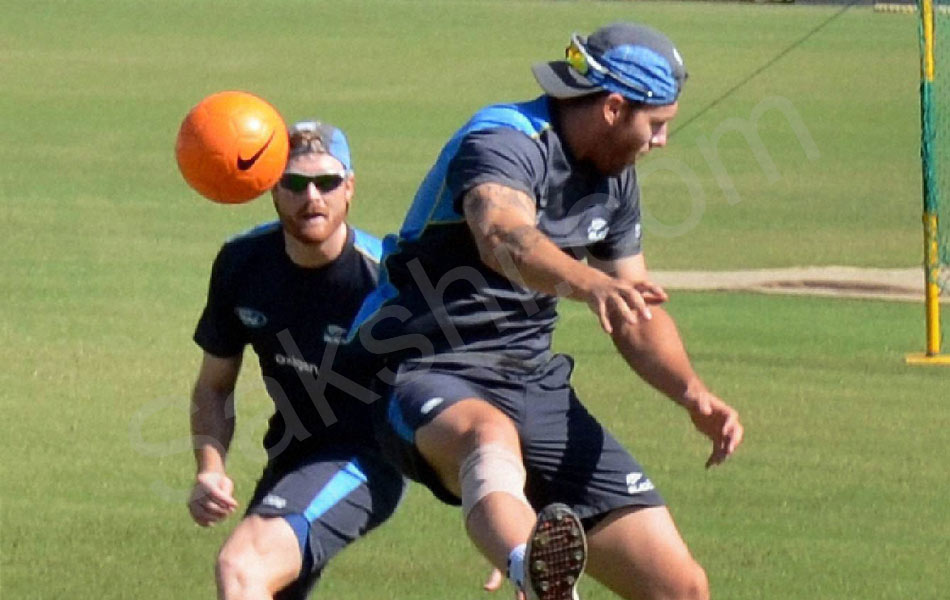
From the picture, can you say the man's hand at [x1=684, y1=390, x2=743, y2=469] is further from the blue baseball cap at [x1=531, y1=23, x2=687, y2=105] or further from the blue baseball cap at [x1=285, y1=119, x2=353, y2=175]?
the blue baseball cap at [x1=285, y1=119, x2=353, y2=175]

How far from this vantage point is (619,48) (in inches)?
263

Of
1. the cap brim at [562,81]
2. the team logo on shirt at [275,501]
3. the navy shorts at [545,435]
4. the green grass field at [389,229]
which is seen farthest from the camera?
the green grass field at [389,229]

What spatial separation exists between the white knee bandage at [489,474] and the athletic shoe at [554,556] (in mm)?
272

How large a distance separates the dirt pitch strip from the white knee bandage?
1154cm

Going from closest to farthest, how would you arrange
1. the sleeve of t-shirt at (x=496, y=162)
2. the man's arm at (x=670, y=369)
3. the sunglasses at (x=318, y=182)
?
the sleeve of t-shirt at (x=496, y=162)
the man's arm at (x=670, y=369)
the sunglasses at (x=318, y=182)

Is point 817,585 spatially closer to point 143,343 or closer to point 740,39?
point 143,343

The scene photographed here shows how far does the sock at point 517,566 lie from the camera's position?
5.62 m

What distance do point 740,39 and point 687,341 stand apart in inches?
1256

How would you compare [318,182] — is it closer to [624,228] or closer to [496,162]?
[624,228]

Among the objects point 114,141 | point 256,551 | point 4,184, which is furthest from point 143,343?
point 114,141

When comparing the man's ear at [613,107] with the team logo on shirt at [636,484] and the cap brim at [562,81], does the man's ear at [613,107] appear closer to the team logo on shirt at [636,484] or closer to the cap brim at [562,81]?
the cap brim at [562,81]

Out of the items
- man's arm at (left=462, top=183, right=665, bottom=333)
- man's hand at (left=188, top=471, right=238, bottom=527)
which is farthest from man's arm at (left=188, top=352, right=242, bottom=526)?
man's arm at (left=462, top=183, right=665, bottom=333)

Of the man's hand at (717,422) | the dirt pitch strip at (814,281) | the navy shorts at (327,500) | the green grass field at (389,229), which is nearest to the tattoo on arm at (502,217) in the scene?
the man's hand at (717,422)

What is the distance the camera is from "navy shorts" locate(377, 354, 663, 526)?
21.5ft
